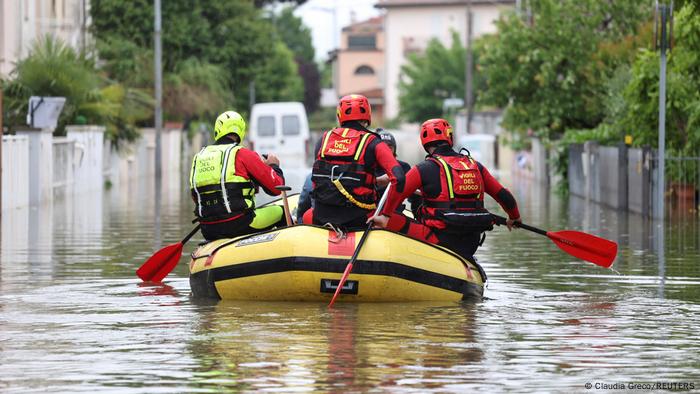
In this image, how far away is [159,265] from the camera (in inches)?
638

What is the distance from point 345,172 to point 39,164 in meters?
19.1

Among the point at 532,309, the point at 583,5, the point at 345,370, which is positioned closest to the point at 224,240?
the point at 532,309

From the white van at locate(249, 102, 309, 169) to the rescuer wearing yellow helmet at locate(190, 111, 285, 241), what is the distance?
34.5 m

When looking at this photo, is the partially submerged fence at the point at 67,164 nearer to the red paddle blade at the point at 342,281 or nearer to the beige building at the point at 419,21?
the red paddle blade at the point at 342,281

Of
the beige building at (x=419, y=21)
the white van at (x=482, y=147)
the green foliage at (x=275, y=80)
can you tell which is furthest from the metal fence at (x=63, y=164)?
the beige building at (x=419, y=21)

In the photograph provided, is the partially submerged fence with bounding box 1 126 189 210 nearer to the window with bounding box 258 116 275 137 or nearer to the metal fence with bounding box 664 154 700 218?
the window with bounding box 258 116 275 137

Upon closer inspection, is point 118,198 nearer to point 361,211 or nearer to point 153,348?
point 361,211

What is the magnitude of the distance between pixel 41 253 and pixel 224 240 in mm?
5906

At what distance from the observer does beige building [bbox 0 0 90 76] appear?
129ft

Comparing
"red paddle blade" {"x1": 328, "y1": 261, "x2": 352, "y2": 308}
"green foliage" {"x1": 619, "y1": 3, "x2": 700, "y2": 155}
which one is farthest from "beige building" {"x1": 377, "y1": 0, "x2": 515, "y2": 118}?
"red paddle blade" {"x1": 328, "y1": 261, "x2": 352, "y2": 308}

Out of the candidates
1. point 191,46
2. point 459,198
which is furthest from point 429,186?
point 191,46

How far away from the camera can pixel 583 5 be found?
136 ft

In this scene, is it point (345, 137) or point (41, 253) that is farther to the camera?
point (41, 253)

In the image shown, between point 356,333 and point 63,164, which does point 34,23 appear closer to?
point 63,164
